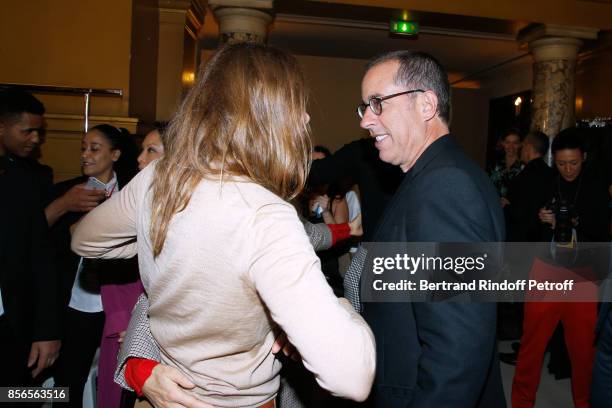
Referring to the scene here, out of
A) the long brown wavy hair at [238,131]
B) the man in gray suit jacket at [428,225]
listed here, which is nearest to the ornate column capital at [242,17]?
the man in gray suit jacket at [428,225]

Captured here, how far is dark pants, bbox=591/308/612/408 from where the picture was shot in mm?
1383

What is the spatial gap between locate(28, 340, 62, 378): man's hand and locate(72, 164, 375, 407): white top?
122 cm

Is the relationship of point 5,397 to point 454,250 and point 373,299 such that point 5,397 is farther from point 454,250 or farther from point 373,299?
point 454,250

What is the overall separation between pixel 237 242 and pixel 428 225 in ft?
1.68

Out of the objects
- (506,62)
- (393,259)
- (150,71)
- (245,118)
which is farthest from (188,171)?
(506,62)

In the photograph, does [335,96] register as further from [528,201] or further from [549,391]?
[549,391]

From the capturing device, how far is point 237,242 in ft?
2.69

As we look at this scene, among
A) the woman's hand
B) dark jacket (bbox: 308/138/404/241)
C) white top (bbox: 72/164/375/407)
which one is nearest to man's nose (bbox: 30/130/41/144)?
dark jacket (bbox: 308/138/404/241)

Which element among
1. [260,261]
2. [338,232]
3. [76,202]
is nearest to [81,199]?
[76,202]

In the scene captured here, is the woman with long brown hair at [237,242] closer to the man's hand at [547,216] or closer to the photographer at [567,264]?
the photographer at [567,264]

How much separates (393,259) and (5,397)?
1625 millimetres

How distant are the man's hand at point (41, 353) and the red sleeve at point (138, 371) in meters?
1.12

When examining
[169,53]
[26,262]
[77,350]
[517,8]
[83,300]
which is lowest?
[77,350]

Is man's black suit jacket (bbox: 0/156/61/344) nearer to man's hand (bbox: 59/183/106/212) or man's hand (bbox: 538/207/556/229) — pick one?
man's hand (bbox: 59/183/106/212)
